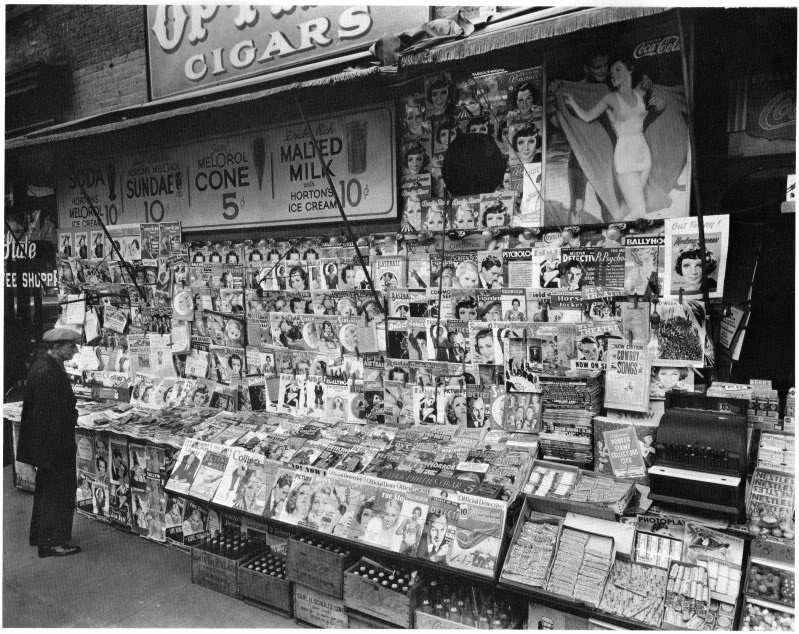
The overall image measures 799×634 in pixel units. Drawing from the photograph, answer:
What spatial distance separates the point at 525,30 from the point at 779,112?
1.51 meters

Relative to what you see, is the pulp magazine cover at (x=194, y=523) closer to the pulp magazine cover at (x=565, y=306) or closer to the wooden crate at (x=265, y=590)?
the wooden crate at (x=265, y=590)

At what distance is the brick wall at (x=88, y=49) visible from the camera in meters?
6.11

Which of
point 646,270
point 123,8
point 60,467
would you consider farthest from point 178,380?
point 646,270

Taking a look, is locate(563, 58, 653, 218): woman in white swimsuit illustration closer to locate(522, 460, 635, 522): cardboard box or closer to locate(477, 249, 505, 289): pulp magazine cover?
locate(477, 249, 505, 289): pulp magazine cover

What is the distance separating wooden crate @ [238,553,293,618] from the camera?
158 inches

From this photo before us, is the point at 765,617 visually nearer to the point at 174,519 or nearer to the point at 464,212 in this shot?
the point at 464,212

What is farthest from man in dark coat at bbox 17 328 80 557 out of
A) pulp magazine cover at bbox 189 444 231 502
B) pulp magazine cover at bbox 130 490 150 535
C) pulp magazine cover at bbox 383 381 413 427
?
pulp magazine cover at bbox 383 381 413 427

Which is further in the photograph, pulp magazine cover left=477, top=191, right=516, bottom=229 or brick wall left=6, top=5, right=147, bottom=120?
brick wall left=6, top=5, right=147, bottom=120

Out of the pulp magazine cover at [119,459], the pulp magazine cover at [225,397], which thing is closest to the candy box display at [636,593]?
the pulp magazine cover at [225,397]

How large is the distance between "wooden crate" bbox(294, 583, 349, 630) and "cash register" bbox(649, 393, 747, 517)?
2.17 metres

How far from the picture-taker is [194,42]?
17.5 feet

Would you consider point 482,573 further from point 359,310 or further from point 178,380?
point 178,380

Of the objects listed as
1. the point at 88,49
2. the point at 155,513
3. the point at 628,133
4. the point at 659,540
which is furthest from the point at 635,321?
the point at 88,49

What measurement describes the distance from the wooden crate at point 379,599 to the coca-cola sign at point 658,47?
11.4ft
